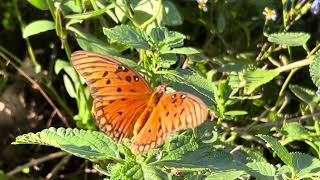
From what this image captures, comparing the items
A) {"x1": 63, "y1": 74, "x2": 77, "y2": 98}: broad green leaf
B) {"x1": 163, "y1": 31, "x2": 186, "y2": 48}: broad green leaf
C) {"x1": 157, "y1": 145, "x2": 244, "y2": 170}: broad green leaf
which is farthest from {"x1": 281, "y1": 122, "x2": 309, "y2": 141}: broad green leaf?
{"x1": 63, "y1": 74, "x2": 77, "y2": 98}: broad green leaf

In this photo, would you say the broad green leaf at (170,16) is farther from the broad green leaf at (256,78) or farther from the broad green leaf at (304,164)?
the broad green leaf at (304,164)

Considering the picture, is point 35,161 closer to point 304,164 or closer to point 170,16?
point 170,16

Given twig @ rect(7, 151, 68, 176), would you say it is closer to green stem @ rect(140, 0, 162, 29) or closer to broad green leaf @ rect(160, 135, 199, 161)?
green stem @ rect(140, 0, 162, 29)

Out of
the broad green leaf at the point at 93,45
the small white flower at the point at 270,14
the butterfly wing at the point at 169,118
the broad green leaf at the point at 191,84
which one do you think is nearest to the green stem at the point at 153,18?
the broad green leaf at the point at 93,45

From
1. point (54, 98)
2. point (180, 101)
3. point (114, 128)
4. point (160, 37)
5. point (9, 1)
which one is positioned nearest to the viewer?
point (180, 101)

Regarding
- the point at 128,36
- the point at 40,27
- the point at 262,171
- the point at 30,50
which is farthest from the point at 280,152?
the point at 30,50

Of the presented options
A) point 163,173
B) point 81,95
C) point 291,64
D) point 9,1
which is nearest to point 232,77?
point 291,64

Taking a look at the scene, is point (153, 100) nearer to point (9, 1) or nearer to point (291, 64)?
point (291, 64)
